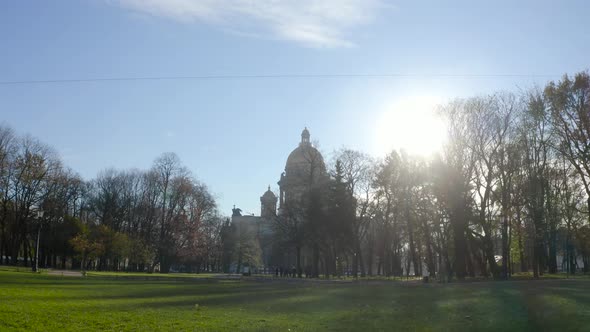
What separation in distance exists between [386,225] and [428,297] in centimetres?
3656

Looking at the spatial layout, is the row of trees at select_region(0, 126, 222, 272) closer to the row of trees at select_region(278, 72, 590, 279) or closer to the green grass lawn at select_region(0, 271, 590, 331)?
the row of trees at select_region(278, 72, 590, 279)

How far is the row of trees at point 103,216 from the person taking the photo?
64.2 meters

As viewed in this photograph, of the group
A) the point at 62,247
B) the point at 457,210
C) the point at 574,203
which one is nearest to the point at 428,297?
the point at 457,210

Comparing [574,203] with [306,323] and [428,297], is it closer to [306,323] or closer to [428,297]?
[428,297]

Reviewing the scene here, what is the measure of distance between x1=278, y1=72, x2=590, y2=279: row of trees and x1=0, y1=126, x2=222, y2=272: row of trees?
20674 mm

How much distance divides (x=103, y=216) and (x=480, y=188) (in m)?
55.8

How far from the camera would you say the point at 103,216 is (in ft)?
265

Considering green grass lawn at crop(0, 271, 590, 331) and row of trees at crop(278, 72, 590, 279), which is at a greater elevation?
row of trees at crop(278, 72, 590, 279)

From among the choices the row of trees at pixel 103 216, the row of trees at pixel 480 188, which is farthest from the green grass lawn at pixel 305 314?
the row of trees at pixel 103 216

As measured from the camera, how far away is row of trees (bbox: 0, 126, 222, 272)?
211ft

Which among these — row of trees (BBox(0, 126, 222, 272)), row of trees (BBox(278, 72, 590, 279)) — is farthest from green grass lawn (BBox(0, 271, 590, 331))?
row of trees (BBox(0, 126, 222, 272))

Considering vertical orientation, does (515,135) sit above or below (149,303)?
above

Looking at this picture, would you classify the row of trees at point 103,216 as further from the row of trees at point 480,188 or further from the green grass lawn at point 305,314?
the green grass lawn at point 305,314

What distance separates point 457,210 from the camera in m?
43.6
